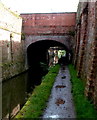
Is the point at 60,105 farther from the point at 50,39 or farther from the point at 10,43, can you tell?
the point at 50,39

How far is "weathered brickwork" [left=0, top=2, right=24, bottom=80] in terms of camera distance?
17.2m

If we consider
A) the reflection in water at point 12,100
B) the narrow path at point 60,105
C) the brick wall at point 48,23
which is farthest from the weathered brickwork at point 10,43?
the narrow path at point 60,105

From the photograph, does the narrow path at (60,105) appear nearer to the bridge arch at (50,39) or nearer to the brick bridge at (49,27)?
the bridge arch at (50,39)

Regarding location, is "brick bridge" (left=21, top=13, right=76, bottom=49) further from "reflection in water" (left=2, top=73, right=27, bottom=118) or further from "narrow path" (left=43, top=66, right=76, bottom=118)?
"narrow path" (left=43, top=66, right=76, bottom=118)

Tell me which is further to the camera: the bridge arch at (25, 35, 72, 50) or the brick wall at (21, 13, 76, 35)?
the brick wall at (21, 13, 76, 35)

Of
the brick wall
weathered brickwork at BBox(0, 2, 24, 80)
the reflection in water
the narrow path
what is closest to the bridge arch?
the brick wall

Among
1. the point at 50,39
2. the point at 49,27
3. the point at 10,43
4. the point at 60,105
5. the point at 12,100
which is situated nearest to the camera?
the point at 60,105

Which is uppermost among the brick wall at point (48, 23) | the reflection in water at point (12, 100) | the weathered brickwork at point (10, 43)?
the brick wall at point (48, 23)

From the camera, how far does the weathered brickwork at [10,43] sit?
17234 millimetres

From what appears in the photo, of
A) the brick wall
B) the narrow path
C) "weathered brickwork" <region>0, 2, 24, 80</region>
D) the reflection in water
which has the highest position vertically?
the brick wall

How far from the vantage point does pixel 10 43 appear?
762 inches

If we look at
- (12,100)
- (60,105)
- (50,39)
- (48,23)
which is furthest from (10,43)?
(60,105)

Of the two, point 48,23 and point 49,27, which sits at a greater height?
point 48,23

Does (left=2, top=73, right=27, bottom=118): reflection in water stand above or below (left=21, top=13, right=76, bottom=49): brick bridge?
below
